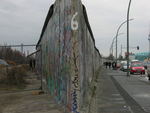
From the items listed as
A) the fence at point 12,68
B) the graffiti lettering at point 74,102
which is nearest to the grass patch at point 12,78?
the fence at point 12,68

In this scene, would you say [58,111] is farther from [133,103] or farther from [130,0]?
[130,0]

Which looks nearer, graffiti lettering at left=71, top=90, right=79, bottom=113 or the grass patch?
graffiti lettering at left=71, top=90, right=79, bottom=113

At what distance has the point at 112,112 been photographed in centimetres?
525

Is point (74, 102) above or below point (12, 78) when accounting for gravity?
below

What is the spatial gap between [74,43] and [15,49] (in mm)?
5174

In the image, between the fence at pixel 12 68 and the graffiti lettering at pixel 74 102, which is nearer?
the graffiti lettering at pixel 74 102

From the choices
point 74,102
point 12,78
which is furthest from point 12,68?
point 74,102

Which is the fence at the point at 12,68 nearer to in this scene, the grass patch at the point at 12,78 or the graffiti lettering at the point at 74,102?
the grass patch at the point at 12,78

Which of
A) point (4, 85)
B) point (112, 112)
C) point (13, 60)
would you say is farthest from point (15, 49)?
point (112, 112)

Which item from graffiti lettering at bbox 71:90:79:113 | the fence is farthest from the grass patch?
graffiti lettering at bbox 71:90:79:113

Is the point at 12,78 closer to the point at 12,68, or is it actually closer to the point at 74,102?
the point at 12,68

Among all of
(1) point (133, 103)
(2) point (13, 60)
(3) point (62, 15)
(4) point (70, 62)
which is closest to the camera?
(4) point (70, 62)

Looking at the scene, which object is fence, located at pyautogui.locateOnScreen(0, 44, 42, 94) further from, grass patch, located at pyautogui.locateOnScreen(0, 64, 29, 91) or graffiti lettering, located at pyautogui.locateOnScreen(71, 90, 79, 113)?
graffiti lettering, located at pyautogui.locateOnScreen(71, 90, 79, 113)

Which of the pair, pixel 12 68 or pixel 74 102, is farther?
pixel 12 68
